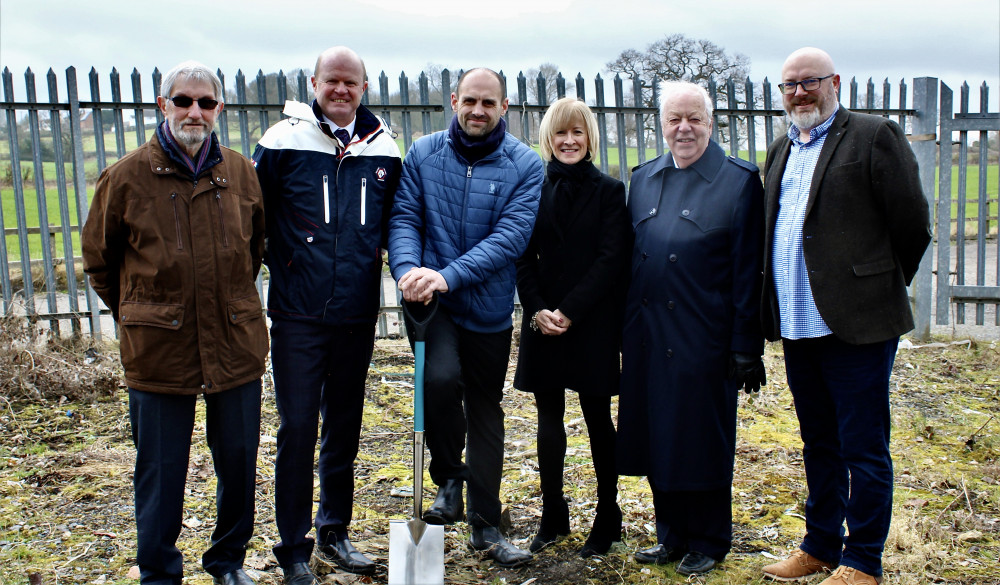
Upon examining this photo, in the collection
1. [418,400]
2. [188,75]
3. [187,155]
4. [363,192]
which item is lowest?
[418,400]

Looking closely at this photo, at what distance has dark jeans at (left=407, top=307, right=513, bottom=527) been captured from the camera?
3.36 m

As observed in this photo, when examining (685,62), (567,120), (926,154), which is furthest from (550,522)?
(685,62)

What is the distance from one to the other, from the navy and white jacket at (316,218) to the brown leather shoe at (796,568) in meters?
2.09

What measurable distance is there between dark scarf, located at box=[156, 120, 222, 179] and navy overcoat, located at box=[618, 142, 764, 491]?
1.80 meters

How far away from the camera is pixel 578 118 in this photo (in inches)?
Answer: 138

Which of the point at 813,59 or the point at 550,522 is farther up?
the point at 813,59

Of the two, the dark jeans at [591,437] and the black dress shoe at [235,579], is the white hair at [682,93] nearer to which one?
the dark jeans at [591,437]

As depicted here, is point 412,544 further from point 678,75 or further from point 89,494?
point 678,75

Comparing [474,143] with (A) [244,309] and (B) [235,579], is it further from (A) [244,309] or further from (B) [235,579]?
(B) [235,579]

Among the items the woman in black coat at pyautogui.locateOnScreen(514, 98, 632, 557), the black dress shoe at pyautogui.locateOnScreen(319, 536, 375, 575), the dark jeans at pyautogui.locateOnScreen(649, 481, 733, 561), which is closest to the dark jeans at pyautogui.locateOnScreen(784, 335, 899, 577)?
the dark jeans at pyautogui.locateOnScreen(649, 481, 733, 561)

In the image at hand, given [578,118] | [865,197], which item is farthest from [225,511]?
[865,197]

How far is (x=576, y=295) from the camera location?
347 cm

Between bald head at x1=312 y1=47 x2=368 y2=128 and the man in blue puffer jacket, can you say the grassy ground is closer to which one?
the man in blue puffer jacket

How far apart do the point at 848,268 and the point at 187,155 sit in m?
2.58
